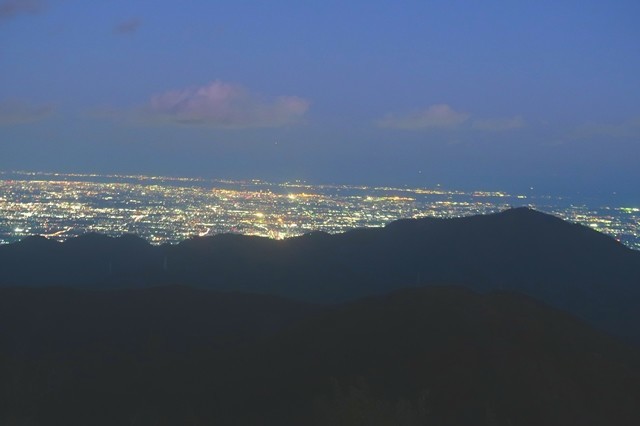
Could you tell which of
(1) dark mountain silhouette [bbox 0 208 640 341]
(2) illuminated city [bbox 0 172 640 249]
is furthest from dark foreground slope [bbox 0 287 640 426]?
(2) illuminated city [bbox 0 172 640 249]

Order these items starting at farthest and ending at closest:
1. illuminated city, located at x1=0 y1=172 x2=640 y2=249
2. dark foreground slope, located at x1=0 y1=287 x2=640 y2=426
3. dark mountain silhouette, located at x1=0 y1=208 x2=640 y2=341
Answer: illuminated city, located at x1=0 y1=172 x2=640 y2=249, dark mountain silhouette, located at x1=0 y1=208 x2=640 y2=341, dark foreground slope, located at x1=0 y1=287 x2=640 y2=426

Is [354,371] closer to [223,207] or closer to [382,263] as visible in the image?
[382,263]

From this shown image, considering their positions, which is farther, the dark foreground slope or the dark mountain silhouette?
the dark mountain silhouette

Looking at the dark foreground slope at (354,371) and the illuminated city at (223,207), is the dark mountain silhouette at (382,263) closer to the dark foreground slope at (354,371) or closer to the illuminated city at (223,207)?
the illuminated city at (223,207)

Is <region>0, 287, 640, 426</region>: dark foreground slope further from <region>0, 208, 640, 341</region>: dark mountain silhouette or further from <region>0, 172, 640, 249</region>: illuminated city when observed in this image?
<region>0, 172, 640, 249</region>: illuminated city

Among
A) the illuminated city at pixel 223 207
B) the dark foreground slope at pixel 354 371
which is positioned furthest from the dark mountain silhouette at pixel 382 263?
the dark foreground slope at pixel 354 371

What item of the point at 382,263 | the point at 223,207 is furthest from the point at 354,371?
the point at 223,207
